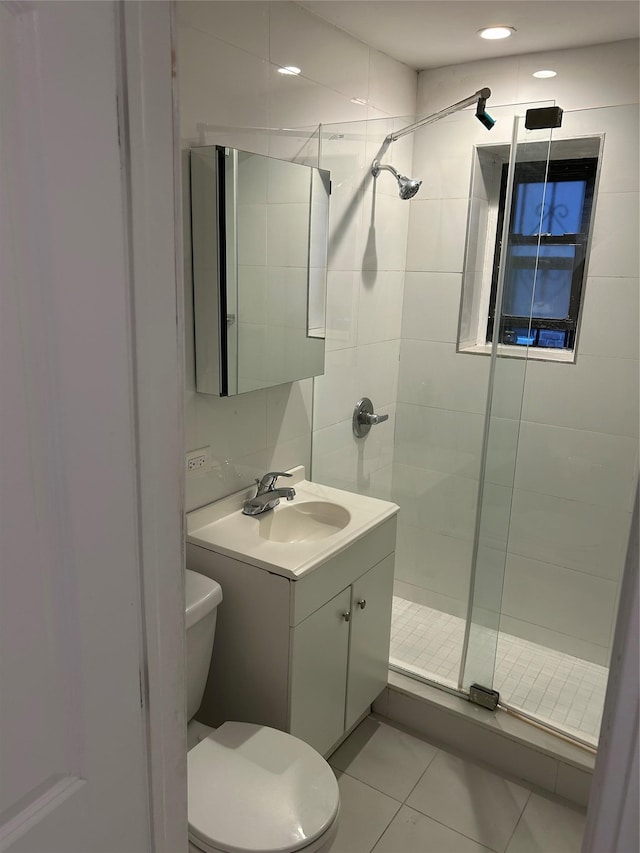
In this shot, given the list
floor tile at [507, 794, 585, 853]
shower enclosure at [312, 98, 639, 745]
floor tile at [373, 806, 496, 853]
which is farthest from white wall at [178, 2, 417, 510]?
floor tile at [507, 794, 585, 853]

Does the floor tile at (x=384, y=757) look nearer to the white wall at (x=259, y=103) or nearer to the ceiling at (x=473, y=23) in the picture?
the white wall at (x=259, y=103)

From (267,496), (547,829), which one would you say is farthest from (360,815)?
(267,496)

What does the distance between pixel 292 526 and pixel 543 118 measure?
1605 millimetres

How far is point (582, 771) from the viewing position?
6.91 ft

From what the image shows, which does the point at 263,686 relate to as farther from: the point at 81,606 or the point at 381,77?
the point at 381,77

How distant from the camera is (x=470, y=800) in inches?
Result: 83.3

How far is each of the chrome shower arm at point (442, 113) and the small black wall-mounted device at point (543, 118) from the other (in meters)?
0.16

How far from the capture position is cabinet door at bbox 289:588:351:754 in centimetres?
188

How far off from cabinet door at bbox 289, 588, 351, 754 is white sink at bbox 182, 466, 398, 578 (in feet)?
0.58

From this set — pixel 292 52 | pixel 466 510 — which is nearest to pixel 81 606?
pixel 292 52

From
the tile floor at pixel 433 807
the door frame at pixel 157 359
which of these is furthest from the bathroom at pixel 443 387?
the door frame at pixel 157 359

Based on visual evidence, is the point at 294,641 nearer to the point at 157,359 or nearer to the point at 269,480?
the point at 269,480

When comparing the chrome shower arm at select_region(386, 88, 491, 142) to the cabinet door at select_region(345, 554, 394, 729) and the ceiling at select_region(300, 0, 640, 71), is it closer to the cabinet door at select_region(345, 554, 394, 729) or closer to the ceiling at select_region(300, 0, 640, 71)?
the ceiling at select_region(300, 0, 640, 71)

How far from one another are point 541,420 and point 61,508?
2.25 m
